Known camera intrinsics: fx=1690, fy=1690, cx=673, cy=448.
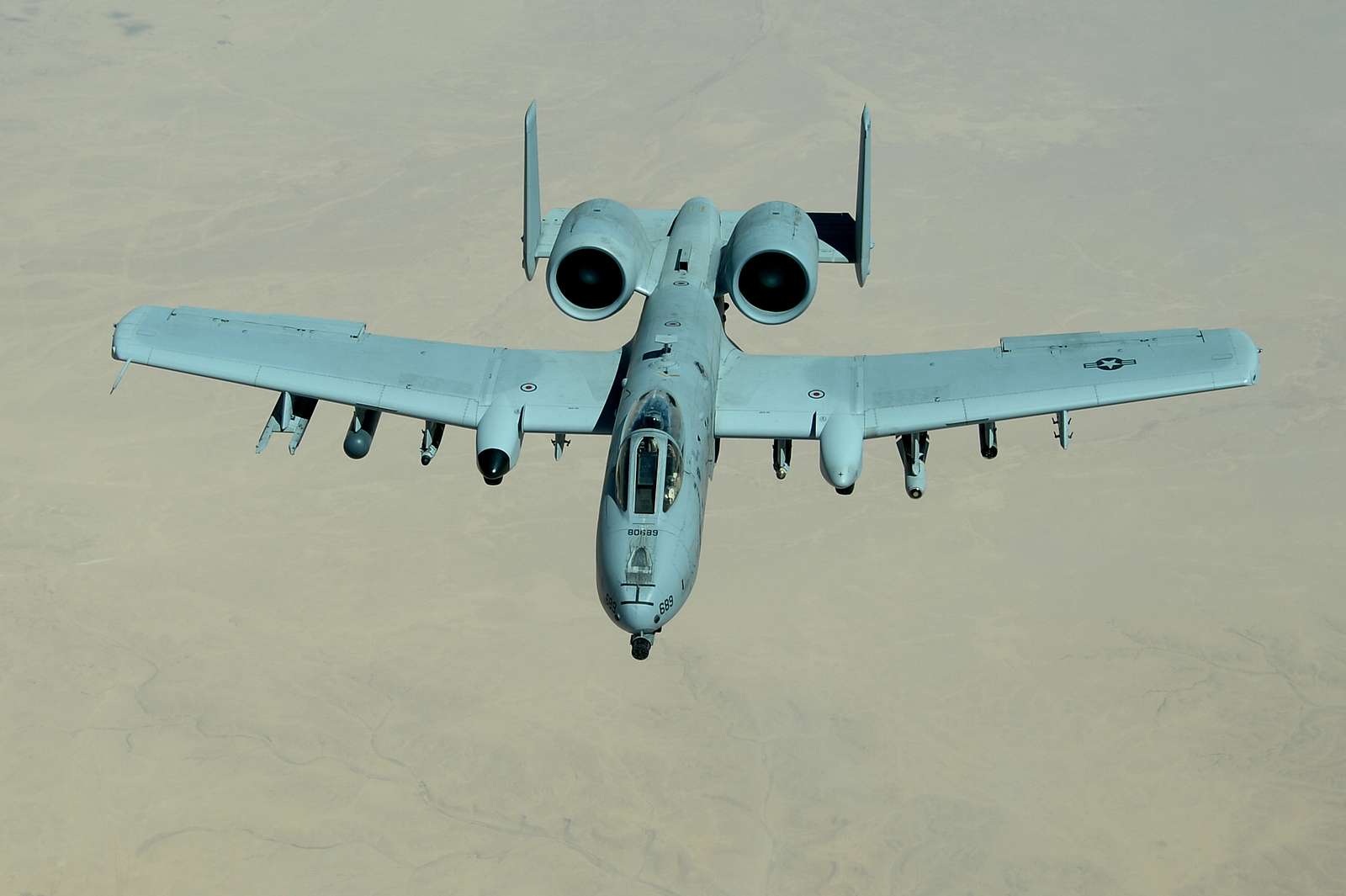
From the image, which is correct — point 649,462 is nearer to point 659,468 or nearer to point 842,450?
point 659,468

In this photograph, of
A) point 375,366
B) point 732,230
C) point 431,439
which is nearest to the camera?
point 375,366

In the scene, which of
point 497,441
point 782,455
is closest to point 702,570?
point 782,455

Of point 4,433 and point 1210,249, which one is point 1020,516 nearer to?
point 1210,249

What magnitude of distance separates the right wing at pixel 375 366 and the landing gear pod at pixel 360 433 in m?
0.86

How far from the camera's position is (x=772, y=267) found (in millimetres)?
27828

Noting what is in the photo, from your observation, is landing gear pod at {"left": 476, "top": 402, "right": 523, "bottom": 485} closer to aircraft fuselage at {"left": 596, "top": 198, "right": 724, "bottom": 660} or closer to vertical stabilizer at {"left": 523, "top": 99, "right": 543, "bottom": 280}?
aircraft fuselage at {"left": 596, "top": 198, "right": 724, "bottom": 660}

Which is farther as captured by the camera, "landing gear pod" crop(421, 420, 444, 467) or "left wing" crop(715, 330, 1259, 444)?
"landing gear pod" crop(421, 420, 444, 467)

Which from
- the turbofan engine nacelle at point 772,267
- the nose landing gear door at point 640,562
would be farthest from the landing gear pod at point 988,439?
the nose landing gear door at point 640,562

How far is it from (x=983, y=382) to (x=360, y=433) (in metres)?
9.93

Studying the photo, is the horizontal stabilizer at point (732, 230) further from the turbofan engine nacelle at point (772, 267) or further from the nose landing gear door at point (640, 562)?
the nose landing gear door at point (640, 562)

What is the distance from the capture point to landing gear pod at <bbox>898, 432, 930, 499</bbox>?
87.9ft

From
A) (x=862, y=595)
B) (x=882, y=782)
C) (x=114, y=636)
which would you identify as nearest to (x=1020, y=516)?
(x=862, y=595)

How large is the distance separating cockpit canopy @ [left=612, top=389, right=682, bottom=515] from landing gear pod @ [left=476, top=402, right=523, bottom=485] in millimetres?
2409

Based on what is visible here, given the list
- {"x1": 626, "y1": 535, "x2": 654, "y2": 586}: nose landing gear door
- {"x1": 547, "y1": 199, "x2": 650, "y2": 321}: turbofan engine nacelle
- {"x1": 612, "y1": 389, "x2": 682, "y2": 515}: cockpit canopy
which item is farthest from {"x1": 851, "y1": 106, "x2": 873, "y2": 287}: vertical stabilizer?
{"x1": 626, "y1": 535, "x2": 654, "y2": 586}: nose landing gear door
